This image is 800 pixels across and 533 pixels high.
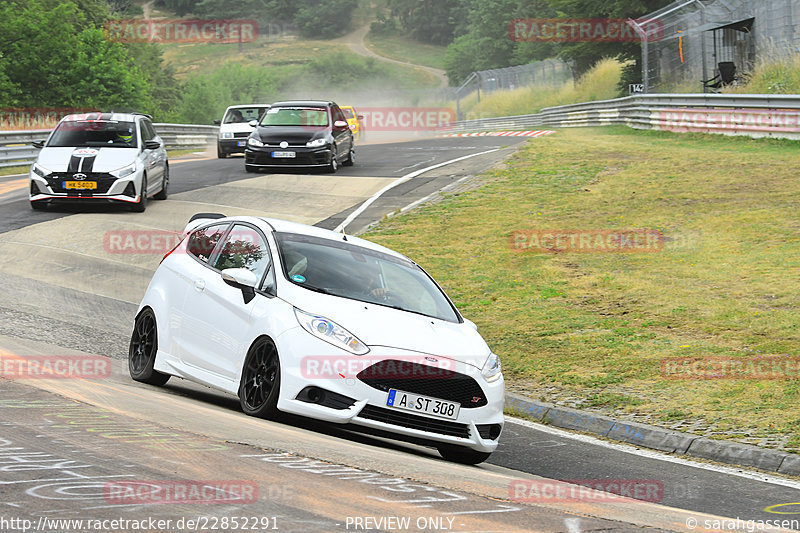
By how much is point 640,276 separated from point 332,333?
817 cm

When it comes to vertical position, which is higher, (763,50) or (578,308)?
(763,50)

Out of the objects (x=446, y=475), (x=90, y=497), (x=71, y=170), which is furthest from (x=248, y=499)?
(x=71, y=170)

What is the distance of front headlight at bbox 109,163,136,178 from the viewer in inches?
758

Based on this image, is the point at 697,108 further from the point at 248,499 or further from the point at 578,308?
the point at 248,499

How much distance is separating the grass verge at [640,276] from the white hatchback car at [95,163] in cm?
460

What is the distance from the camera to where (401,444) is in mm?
8258

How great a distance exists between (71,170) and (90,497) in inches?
607

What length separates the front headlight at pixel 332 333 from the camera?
732 centimetres

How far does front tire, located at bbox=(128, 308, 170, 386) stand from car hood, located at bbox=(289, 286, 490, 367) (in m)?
1.98

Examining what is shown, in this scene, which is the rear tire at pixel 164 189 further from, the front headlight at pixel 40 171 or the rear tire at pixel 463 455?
the rear tire at pixel 463 455

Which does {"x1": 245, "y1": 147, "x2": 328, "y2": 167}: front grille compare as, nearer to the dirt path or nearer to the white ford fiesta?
the white ford fiesta

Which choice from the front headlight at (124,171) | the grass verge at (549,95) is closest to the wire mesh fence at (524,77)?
the grass verge at (549,95)

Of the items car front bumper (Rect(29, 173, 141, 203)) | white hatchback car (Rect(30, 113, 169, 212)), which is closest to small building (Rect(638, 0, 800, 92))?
white hatchback car (Rect(30, 113, 169, 212))

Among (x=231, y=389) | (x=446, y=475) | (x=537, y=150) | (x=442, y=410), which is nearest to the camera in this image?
(x=446, y=475)
